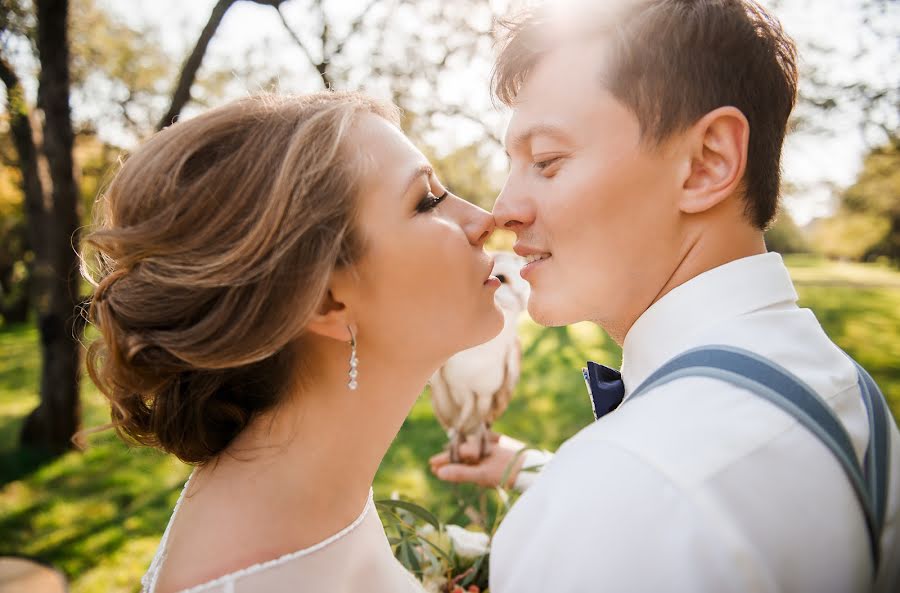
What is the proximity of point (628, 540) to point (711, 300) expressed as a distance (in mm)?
670

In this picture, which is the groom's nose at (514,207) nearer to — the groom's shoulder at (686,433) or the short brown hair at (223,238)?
the short brown hair at (223,238)

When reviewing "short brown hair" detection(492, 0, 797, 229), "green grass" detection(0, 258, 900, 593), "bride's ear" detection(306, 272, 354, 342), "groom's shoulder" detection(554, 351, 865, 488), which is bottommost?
"green grass" detection(0, 258, 900, 593)

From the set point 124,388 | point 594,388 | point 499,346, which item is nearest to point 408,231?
point 594,388

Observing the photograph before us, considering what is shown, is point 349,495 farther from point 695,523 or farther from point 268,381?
point 695,523

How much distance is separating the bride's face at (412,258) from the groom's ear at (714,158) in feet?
2.09

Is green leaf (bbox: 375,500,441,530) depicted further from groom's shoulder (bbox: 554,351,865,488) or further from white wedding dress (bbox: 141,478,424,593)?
groom's shoulder (bbox: 554,351,865,488)

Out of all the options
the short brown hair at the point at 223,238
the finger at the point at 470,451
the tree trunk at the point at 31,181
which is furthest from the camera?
the tree trunk at the point at 31,181

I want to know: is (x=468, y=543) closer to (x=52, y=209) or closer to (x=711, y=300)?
(x=711, y=300)

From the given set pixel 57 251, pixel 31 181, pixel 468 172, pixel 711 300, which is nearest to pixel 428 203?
pixel 711 300

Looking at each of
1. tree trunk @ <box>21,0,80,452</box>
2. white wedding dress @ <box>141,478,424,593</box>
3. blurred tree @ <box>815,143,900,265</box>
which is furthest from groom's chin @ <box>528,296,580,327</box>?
blurred tree @ <box>815,143,900,265</box>

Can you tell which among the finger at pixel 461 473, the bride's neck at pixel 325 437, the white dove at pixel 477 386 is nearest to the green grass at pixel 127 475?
the finger at pixel 461 473

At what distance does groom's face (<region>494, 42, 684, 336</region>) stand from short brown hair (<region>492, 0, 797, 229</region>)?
6cm

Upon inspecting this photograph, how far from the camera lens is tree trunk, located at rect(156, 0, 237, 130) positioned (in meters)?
5.12

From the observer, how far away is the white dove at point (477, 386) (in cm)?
318
